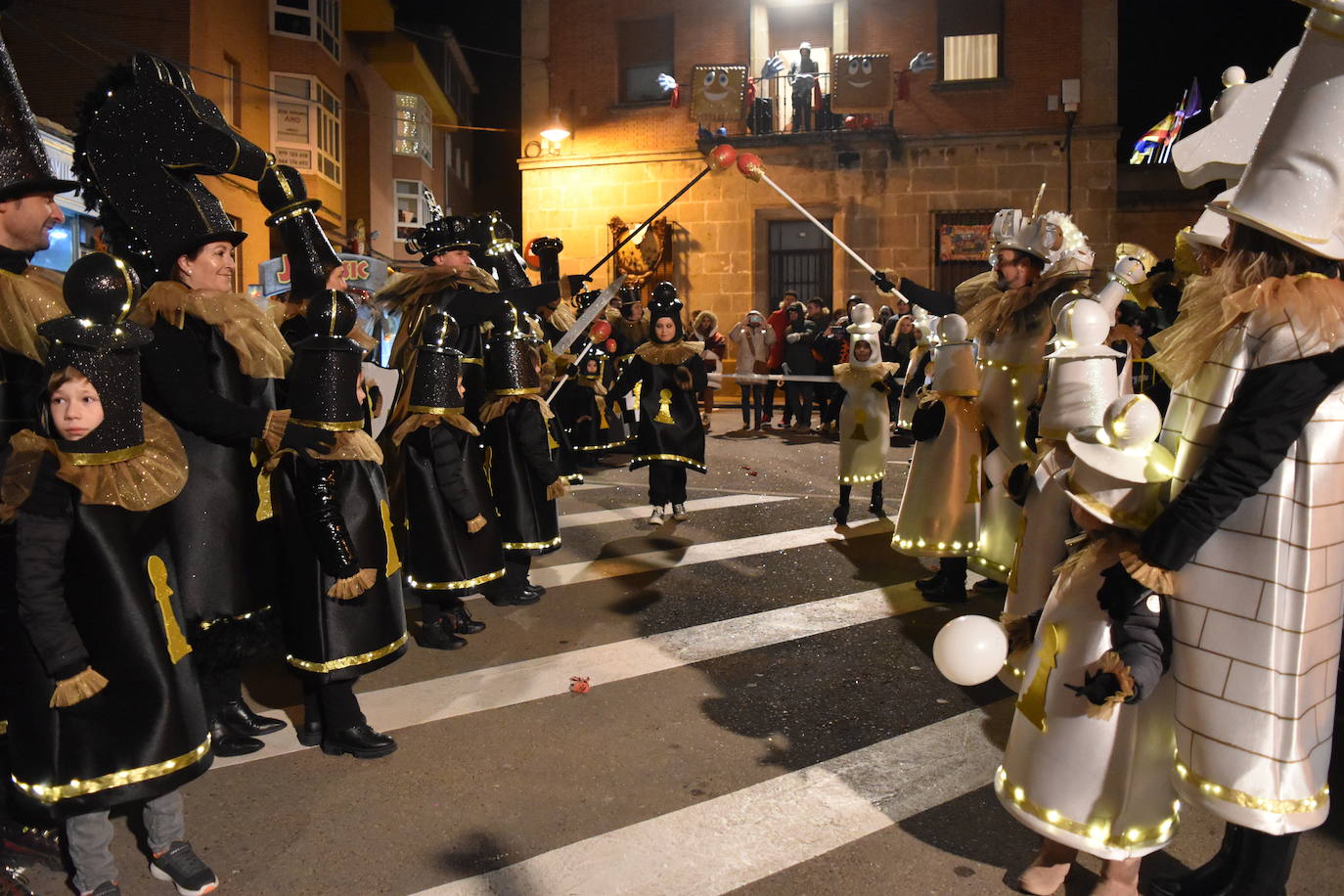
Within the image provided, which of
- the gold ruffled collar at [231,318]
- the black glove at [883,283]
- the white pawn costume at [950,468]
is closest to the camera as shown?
the gold ruffled collar at [231,318]

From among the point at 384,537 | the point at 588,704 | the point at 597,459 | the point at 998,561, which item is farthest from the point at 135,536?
the point at 597,459

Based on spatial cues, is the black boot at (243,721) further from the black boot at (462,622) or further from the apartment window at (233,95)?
the apartment window at (233,95)

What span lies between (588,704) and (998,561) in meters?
2.46

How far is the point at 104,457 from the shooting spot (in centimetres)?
308

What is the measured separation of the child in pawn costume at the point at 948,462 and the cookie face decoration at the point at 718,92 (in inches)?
746

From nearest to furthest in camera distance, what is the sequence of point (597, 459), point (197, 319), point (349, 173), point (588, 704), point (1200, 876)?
point (1200, 876)
point (197, 319)
point (588, 704)
point (597, 459)
point (349, 173)

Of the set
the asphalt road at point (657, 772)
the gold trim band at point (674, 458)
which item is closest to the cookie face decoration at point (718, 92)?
the gold trim band at point (674, 458)

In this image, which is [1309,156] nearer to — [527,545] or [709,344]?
[527,545]

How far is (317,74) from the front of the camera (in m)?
26.3

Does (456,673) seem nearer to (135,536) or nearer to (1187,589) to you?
(135,536)

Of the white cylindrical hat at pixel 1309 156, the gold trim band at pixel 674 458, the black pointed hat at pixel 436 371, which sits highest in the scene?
the white cylindrical hat at pixel 1309 156

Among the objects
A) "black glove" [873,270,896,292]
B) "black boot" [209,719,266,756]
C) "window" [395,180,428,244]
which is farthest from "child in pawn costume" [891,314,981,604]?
"window" [395,180,428,244]

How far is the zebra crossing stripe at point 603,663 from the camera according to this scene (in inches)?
186

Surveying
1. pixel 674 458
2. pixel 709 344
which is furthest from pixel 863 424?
pixel 709 344
